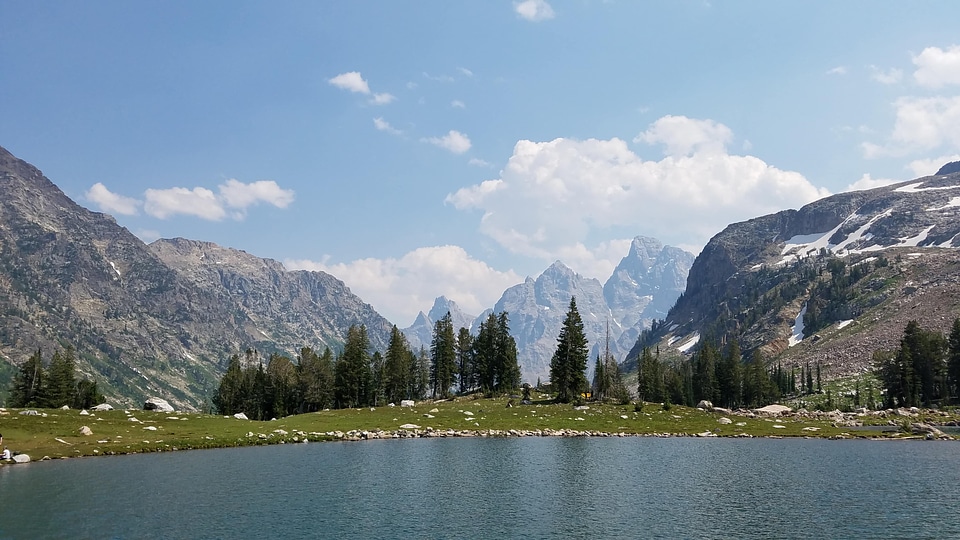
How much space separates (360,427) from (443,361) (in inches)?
2244

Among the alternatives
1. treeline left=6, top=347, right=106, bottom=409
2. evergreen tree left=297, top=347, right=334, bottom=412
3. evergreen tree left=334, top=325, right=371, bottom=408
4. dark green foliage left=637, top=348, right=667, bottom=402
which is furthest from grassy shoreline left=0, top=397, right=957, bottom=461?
dark green foliage left=637, top=348, right=667, bottom=402

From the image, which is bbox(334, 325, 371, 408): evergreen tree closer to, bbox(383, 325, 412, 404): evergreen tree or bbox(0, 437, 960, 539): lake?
bbox(383, 325, 412, 404): evergreen tree

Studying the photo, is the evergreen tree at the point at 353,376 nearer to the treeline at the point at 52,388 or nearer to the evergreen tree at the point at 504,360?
the evergreen tree at the point at 504,360

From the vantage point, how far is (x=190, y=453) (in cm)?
6788

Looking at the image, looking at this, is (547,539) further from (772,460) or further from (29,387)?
(29,387)

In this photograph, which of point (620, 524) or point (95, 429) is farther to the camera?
point (95, 429)

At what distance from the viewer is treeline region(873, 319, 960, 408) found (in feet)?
453

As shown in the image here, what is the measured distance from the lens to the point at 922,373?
14412 centimetres

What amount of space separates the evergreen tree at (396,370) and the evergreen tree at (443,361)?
753 centimetres

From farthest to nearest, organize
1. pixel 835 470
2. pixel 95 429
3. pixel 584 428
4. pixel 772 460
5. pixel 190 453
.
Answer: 1. pixel 584 428
2. pixel 95 429
3. pixel 190 453
4. pixel 772 460
5. pixel 835 470

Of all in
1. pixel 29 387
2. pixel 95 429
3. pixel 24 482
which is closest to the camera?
pixel 24 482

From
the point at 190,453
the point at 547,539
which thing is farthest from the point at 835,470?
the point at 190,453

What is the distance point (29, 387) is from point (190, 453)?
4014 inches

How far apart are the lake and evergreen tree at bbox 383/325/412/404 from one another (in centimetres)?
7663
